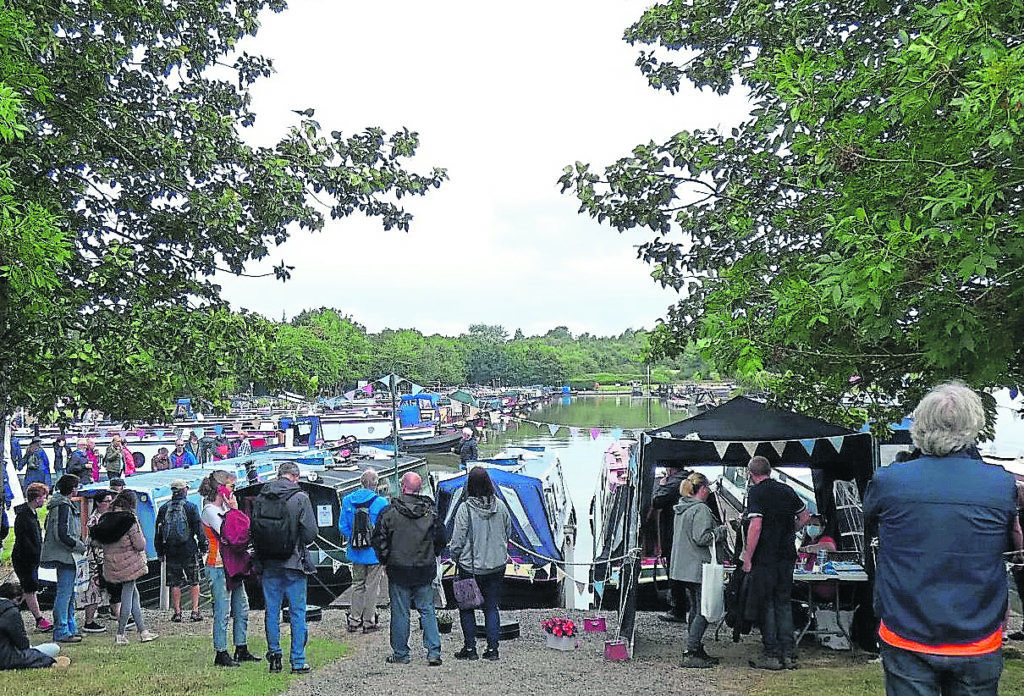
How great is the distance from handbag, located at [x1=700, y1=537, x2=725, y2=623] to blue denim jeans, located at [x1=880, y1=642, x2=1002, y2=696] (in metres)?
4.71

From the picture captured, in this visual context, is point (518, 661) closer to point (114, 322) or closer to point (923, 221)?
point (114, 322)

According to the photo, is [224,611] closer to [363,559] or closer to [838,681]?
[363,559]

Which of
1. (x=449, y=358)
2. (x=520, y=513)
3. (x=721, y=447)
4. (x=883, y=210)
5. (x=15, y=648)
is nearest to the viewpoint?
(x=883, y=210)

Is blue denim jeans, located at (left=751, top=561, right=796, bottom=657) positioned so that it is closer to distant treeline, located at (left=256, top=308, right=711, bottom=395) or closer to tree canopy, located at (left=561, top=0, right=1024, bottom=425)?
tree canopy, located at (left=561, top=0, right=1024, bottom=425)

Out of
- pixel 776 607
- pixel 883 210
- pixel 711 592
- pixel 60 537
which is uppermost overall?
pixel 883 210

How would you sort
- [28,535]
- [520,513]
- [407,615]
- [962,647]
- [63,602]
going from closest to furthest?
[962,647] < [407,615] < [28,535] < [63,602] < [520,513]

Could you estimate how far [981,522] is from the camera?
315 cm

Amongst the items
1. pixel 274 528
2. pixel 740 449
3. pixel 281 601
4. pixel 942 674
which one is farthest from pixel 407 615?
pixel 942 674

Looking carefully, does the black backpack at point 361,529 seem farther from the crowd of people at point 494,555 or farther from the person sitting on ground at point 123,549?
the person sitting on ground at point 123,549

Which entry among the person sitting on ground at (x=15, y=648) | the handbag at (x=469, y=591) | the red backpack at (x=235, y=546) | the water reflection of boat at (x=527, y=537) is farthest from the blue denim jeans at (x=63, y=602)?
the water reflection of boat at (x=527, y=537)

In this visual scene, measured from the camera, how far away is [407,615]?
319 inches

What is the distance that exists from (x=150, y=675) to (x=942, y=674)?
6295mm

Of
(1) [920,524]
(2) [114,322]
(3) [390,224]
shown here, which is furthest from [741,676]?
(2) [114,322]

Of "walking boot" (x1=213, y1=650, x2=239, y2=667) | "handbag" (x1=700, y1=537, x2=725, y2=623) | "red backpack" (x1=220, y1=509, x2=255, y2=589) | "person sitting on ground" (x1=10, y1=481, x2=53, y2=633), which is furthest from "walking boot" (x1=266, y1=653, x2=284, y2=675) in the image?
"handbag" (x1=700, y1=537, x2=725, y2=623)
